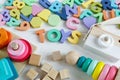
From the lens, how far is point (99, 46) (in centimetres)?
71

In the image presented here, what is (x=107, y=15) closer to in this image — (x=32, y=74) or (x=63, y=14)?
(x=63, y=14)

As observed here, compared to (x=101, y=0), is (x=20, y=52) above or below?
A: below

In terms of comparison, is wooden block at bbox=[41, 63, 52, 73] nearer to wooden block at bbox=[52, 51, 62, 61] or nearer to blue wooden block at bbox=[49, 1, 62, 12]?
wooden block at bbox=[52, 51, 62, 61]

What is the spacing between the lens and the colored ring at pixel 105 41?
69cm

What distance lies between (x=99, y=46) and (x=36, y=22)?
19 centimetres

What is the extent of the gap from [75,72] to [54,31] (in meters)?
0.13

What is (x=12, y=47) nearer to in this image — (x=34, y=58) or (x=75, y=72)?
(x=34, y=58)

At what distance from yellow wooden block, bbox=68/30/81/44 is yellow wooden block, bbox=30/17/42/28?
0.10 meters

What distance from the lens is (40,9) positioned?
0.79m

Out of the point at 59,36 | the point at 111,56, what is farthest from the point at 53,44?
the point at 111,56

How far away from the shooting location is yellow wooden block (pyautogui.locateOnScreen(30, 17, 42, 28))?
29.9 inches

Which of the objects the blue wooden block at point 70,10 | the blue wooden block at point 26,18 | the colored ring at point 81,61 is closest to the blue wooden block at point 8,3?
the blue wooden block at point 26,18

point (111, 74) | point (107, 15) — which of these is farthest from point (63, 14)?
point (111, 74)

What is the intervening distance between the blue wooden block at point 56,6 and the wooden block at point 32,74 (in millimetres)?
194
